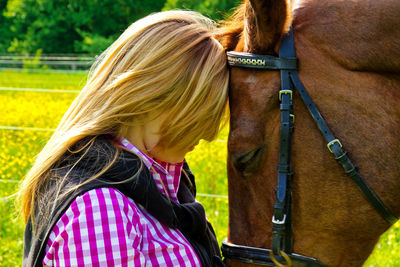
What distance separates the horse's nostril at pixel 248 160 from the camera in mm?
1877

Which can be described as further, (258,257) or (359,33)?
(258,257)

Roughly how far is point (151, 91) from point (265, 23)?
1.53 ft

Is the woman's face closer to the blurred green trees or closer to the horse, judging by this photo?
the horse

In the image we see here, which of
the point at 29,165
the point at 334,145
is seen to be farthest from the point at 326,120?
the point at 29,165

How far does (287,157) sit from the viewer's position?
183cm

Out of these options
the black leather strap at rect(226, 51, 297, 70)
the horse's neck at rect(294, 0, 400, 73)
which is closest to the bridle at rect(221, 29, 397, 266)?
the black leather strap at rect(226, 51, 297, 70)

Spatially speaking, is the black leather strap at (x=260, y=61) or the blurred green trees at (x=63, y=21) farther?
the blurred green trees at (x=63, y=21)

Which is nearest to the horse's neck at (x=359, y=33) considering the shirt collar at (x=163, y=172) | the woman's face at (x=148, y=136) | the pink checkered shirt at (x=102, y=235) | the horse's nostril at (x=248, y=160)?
the horse's nostril at (x=248, y=160)

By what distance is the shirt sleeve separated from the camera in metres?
1.61

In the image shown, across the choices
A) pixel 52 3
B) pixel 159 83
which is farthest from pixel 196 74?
pixel 52 3

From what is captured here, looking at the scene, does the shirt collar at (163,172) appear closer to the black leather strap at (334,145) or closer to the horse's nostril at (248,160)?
the horse's nostril at (248,160)

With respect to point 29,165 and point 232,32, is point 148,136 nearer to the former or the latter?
point 232,32

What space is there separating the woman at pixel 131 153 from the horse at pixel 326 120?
0.16 metres

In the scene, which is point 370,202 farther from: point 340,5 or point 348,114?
point 340,5
